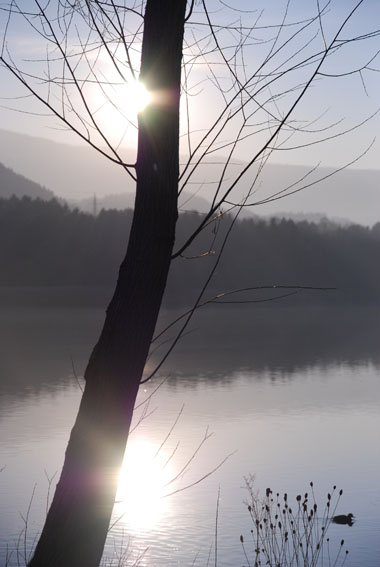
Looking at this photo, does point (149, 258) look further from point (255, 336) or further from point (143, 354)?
point (255, 336)

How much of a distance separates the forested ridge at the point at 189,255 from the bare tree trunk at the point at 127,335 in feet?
327

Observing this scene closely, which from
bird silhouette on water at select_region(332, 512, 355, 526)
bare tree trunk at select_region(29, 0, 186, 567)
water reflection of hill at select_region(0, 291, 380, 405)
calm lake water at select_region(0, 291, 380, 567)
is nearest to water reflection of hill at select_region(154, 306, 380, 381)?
water reflection of hill at select_region(0, 291, 380, 405)

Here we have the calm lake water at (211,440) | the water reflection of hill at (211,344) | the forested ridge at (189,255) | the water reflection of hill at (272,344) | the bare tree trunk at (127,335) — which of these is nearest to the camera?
the bare tree trunk at (127,335)

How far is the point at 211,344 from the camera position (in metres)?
57.5

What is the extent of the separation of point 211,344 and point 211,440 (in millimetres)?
32434

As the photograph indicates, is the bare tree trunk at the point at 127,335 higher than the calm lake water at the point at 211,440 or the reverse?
higher

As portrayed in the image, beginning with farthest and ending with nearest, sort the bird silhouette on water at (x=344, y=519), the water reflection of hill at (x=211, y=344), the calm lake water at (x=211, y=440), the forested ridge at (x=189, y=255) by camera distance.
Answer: the forested ridge at (x=189, y=255)
the water reflection of hill at (x=211, y=344)
the bird silhouette on water at (x=344, y=519)
the calm lake water at (x=211, y=440)

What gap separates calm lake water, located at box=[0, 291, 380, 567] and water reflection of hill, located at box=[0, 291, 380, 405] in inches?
8.0

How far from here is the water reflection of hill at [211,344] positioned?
41938 millimetres

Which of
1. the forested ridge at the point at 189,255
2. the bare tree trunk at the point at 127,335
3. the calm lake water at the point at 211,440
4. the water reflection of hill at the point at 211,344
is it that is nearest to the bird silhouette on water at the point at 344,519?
the calm lake water at the point at 211,440

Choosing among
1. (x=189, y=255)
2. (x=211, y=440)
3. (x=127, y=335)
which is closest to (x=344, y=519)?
(x=211, y=440)

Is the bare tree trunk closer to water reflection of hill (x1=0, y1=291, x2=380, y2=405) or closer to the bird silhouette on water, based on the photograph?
the bird silhouette on water

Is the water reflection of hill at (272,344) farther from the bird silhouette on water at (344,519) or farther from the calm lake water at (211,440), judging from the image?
the bird silhouette on water at (344,519)

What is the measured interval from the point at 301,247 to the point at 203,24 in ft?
403
